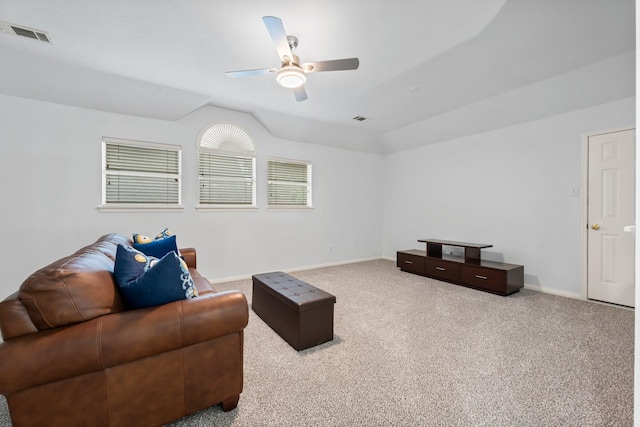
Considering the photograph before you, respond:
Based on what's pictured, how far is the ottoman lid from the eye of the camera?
92.7 inches

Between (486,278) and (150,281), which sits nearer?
(150,281)

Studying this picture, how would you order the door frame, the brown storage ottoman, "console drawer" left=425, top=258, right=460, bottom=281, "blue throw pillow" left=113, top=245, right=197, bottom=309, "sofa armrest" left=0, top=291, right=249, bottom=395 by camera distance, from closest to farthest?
"sofa armrest" left=0, top=291, right=249, bottom=395 < "blue throw pillow" left=113, top=245, right=197, bottom=309 < the brown storage ottoman < the door frame < "console drawer" left=425, top=258, right=460, bottom=281

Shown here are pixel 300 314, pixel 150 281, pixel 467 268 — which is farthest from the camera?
pixel 467 268

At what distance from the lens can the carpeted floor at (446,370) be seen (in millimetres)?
1617

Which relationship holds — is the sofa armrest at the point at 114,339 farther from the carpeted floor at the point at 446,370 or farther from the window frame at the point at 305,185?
the window frame at the point at 305,185

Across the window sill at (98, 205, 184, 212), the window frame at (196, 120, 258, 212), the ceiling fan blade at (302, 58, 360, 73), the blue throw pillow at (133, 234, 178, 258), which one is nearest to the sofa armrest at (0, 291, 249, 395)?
the blue throw pillow at (133, 234, 178, 258)

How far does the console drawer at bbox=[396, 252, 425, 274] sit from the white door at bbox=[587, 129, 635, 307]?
2.16 metres

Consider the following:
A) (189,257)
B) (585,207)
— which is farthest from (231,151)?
(585,207)

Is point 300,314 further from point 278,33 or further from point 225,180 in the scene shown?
point 225,180

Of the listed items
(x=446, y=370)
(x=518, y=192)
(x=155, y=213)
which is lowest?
(x=446, y=370)

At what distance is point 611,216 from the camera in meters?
3.44

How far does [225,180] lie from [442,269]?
12.8 feet

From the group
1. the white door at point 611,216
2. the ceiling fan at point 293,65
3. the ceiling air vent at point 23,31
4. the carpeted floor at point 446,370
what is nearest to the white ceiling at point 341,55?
the ceiling air vent at point 23,31

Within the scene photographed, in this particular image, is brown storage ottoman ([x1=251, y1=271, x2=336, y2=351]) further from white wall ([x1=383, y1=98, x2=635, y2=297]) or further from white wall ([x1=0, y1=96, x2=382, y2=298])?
white wall ([x1=383, y1=98, x2=635, y2=297])
